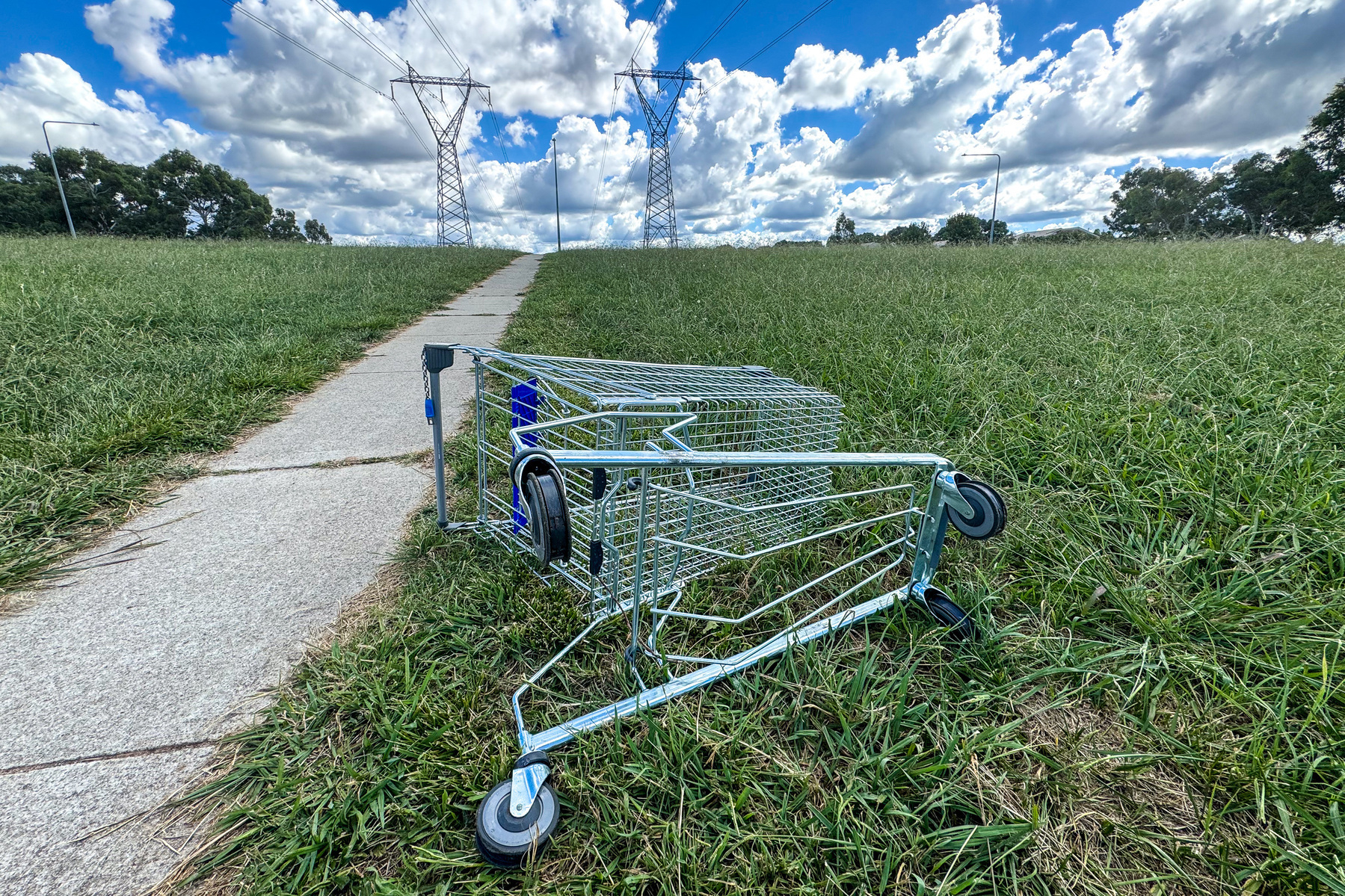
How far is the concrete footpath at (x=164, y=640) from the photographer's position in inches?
44.4

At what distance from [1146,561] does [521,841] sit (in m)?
2.00

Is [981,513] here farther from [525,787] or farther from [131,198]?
[131,198]

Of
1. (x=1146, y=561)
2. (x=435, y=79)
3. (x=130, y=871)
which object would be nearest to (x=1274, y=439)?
(x=1146, y=561)

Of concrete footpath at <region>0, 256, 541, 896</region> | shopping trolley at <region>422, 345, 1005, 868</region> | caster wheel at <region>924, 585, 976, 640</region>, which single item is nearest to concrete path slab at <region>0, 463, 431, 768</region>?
concrete footpath at <region>0, 256, 541, 896</region>

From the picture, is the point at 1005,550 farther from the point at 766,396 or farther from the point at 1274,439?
the point at 1274,439

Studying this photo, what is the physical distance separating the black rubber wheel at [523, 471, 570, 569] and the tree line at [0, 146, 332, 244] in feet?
141

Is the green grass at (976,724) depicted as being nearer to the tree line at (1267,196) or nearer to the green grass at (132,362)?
the green grass at (132,362)

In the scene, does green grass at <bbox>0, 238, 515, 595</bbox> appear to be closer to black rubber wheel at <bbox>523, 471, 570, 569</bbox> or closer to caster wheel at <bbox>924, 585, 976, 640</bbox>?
black rubber wheel at <bbox>523, 471, 570, 569</bbox>

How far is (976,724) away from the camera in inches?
54.8

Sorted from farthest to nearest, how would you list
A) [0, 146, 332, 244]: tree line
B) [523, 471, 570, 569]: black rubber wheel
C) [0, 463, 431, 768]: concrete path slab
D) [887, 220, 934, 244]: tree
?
1. [0, 146, 332, 244]: tree line
2. [887, 220, 934, 244]: tree
3. [0, 463, 431, 768]: concrete path slab
4. [523, 471, 570, 569]: black rubber wheel

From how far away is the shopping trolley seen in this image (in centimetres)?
117

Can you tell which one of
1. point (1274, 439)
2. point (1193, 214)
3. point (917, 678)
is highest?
point (1193, 214)

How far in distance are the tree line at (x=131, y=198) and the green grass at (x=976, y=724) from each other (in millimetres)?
42568

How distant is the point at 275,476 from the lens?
108 inches
